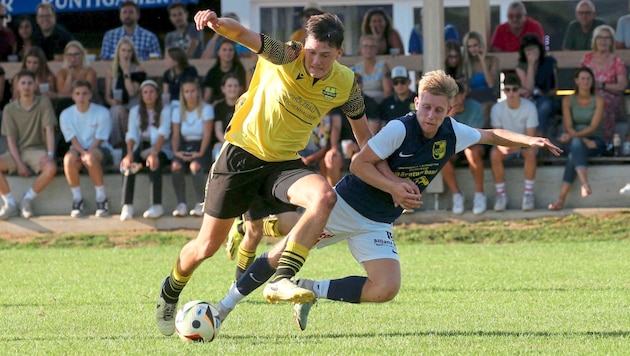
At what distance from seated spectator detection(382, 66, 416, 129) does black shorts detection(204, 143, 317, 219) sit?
23.4ft

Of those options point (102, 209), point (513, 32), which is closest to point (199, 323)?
point (102, 209)

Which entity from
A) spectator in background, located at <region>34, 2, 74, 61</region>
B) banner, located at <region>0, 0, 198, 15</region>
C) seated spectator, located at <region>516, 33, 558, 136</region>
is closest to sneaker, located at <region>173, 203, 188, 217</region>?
spectator in background, located at <region>34, 2, 74, 61</region>

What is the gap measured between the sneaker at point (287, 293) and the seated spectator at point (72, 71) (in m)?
9.34

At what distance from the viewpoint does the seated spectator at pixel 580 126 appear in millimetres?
13734

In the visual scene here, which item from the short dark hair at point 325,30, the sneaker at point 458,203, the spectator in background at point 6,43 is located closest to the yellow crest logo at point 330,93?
the short dark hair at point 325,30

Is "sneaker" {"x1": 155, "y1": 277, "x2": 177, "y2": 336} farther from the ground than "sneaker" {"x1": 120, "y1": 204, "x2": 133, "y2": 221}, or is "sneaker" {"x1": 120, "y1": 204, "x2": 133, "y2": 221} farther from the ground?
"sneaker" {"x1": 155, "y1": 277, "x2": 177, "y2": 336}

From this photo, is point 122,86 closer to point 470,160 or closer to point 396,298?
point 470,160

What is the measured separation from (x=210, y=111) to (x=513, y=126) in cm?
369

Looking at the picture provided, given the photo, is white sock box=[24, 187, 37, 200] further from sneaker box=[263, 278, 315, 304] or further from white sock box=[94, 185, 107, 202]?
sneaker box=[263, 278, 315, 304]

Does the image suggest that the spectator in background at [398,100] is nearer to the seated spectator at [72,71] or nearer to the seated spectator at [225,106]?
Result: the seated spectator at [225,106]

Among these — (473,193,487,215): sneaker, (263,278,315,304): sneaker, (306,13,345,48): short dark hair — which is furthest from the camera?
(473,193,487,215): sneaker

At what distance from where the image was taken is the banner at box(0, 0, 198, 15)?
17188 millimetres

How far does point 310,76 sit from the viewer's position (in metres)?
6.77

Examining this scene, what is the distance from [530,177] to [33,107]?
628cm
